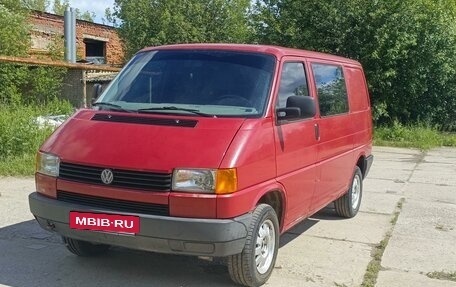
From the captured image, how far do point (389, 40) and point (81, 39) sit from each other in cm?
1950

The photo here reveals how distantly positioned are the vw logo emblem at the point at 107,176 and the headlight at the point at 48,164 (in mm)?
490

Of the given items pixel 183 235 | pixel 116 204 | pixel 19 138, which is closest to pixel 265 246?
pixel 183 235

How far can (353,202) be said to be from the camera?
738cm

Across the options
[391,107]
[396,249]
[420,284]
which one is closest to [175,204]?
[420,284]

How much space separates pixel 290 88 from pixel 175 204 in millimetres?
1774

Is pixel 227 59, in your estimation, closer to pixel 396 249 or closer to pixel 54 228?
pixel 54 228

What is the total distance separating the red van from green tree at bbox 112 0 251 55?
735 inches

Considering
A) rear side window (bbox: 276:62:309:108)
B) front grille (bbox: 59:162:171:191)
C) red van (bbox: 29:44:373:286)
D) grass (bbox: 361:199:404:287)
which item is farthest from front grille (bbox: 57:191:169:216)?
grass (bbox: 361:199:404:287)

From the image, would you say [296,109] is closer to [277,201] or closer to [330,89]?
[277,201]

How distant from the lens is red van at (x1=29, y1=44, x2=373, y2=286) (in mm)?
4043

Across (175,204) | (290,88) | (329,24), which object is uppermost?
(329,24)

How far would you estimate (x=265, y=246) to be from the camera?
15.3 feet

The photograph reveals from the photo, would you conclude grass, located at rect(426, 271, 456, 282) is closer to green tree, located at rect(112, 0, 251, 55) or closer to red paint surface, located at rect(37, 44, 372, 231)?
red paint surface, located at rect(37, 44, 372, 231)

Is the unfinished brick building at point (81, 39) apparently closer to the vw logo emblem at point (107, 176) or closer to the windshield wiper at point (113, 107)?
the windshield wiper at point (113, 107)
